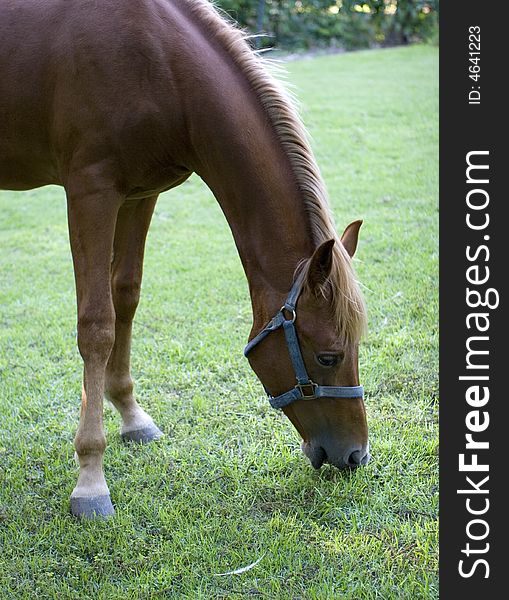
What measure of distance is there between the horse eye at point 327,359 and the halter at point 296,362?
0.19ft

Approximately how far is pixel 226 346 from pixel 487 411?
191 cm

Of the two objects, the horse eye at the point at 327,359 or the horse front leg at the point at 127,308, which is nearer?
the horse eye at the point at 327,359

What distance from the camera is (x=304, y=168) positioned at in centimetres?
239

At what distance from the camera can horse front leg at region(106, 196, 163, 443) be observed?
3043mm

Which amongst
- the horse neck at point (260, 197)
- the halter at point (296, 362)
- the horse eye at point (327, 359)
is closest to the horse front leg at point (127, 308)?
the horse neck at point (260, 197)

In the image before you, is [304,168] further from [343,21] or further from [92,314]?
[343,21]

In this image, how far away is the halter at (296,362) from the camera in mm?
2363

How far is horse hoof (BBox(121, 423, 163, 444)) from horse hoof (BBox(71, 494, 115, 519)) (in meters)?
0.52

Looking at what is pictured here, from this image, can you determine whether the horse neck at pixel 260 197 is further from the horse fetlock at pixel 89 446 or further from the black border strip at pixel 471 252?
the horse fetlock at pixel 89 446

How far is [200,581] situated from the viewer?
224 centimetres

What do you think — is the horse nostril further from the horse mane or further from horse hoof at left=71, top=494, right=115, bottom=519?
horse hoof at left=71, top=494, right=115, bottom=519

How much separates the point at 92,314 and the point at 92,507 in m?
0.71

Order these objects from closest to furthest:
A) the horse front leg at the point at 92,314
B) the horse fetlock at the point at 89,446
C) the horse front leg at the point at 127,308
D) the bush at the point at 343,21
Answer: the horse front leg at the point at 92,314, the horse fetlock at the point at 89,446, the horse front leg at the point at 127,308, the bush at the point at 343,21

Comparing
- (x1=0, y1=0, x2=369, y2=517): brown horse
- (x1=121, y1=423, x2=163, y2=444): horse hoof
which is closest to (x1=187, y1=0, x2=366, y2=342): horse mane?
(x1=0, y1=0, x2=369, y2=517): brown horse
